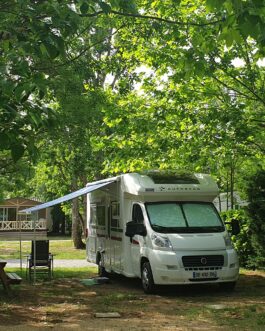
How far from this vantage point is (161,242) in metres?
10.8

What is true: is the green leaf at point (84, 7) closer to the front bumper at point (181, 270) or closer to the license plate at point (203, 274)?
the front bumper at point (181, 270)

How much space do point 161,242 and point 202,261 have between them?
94cm

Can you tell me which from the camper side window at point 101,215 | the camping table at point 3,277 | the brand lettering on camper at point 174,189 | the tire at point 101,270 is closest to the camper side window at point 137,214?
the brand lettering on camper at point 174,189

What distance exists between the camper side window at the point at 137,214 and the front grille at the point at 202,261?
5.09ft

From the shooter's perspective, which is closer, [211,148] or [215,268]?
[215,268]

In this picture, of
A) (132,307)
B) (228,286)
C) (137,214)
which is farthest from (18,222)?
(132,307)

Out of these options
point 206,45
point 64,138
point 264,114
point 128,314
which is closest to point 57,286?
point 64,138

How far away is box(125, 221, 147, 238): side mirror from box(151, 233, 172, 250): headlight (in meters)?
0.44

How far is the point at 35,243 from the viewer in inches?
551

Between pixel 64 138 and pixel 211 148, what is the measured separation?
3858 millimetres

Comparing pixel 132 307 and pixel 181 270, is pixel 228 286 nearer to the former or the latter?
pixel 181 270

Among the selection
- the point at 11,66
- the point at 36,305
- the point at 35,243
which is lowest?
the point at 36,305

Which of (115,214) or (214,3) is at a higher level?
(214,3)

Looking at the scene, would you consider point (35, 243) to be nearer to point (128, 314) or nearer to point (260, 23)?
point (128, 314)
